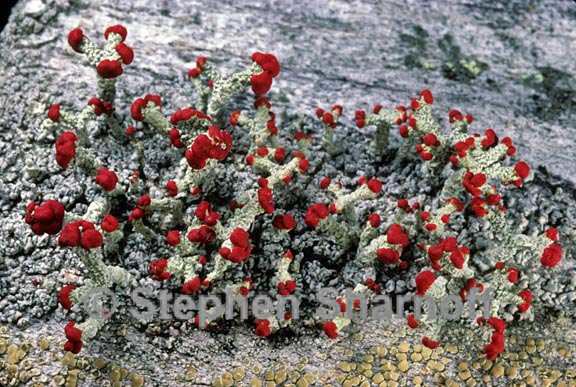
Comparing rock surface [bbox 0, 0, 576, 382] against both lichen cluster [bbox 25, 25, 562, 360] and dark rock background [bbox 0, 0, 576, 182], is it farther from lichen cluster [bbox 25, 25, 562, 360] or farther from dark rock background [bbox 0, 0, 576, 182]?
lichen cluster [bbox 25, 25, 562, 360]

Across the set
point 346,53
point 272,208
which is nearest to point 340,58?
point 346,53

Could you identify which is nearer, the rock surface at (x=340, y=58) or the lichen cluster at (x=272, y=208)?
the lichen cluster at (x=272, y=208)

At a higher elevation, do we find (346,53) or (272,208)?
(346,53)

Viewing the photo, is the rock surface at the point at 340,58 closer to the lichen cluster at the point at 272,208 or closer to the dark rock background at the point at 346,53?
→ the dark rock background at the point at 346,53

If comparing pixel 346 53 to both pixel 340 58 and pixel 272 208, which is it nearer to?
pixel 340 58

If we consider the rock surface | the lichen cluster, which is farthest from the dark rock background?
the lichen cluster

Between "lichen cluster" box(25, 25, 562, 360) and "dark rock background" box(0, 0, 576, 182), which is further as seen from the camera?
"dark rock background" box(0, 0, 576, 182)

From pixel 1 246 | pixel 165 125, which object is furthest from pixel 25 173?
pixel 165 125

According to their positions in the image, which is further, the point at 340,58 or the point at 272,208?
the point at 340,58

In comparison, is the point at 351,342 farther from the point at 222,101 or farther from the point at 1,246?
the point at 1,246

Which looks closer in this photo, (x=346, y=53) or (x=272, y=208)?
(x=272, y=208)

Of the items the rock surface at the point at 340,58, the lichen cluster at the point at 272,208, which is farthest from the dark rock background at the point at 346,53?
the lichen cluster at the point at 272,208
